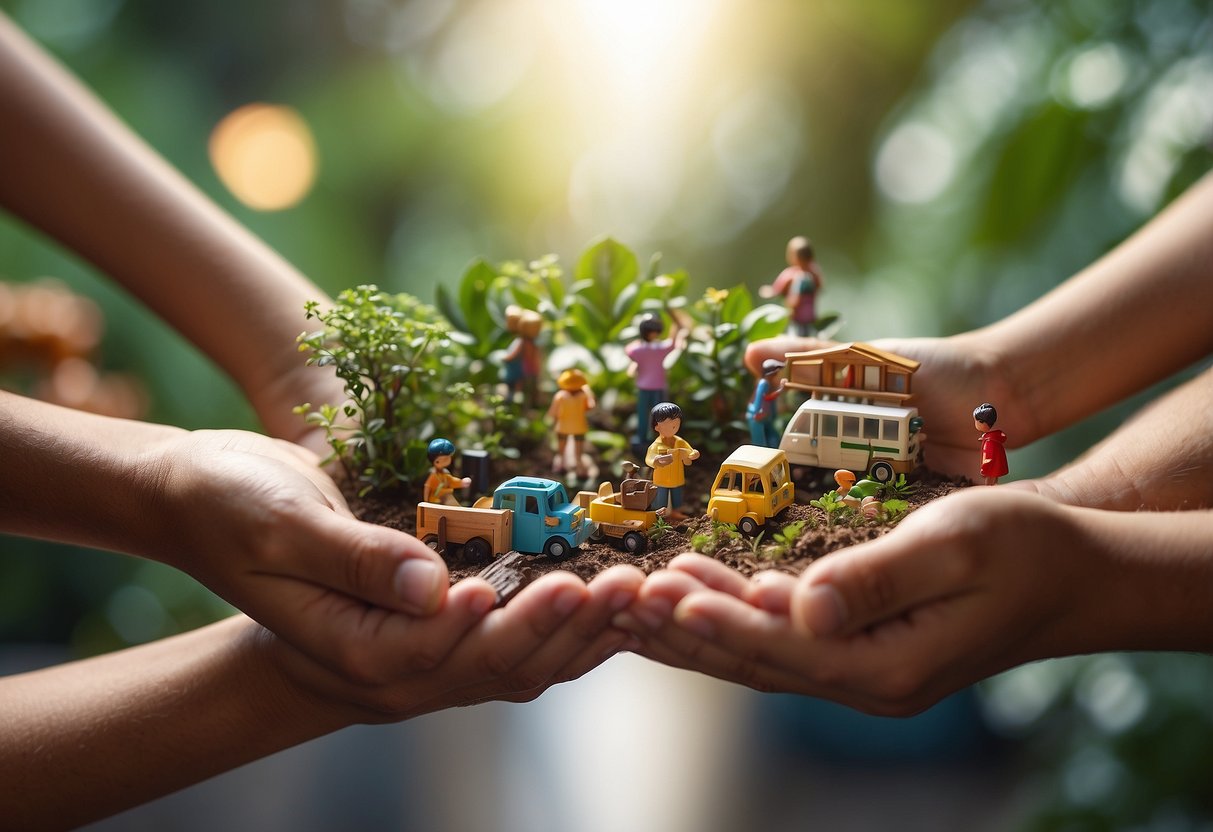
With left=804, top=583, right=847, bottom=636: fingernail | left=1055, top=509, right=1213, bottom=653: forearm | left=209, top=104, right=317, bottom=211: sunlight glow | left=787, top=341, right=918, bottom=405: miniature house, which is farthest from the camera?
left=209, top=104, right=317, bottom=211: sunlight glow

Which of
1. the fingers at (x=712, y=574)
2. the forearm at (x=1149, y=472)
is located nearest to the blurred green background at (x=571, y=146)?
the forearm at (x=1149, y=472)

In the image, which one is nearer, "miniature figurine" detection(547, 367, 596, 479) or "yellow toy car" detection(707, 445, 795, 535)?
"yellow toy car" detection(707, 445, 795, 535)

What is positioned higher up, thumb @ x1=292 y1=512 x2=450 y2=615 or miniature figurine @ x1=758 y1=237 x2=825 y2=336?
miniature figurine @ x1=758 y1=237 x2=825 y2=336

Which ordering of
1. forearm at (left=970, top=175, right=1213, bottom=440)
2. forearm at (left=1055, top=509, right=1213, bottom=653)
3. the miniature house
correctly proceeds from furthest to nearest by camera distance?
forearm at (left=970, top=175, right=1213, bottom=440), the miniature house, forearm at (left=1055, top=509, right=1213, bottom=653)

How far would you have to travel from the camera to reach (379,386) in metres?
1.41

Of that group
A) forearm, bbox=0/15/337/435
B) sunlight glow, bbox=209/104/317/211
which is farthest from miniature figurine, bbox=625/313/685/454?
sunlight glow, bbox=209/104/317/211

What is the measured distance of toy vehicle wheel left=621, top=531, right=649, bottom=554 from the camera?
1.21 metres

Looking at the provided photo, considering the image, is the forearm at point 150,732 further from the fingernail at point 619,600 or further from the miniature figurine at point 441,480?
the fingernail at point 619,600

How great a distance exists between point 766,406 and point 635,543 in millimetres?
282

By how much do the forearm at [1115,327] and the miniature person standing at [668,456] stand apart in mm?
472

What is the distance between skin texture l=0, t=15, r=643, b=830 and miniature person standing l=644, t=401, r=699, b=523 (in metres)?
0.27

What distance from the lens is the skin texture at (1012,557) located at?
3.14 ft

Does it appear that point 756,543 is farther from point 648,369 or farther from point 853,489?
point 648,369

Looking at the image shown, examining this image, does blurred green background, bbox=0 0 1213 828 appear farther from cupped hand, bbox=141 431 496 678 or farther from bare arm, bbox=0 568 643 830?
cupped hand, bbox=141 431 496 678
